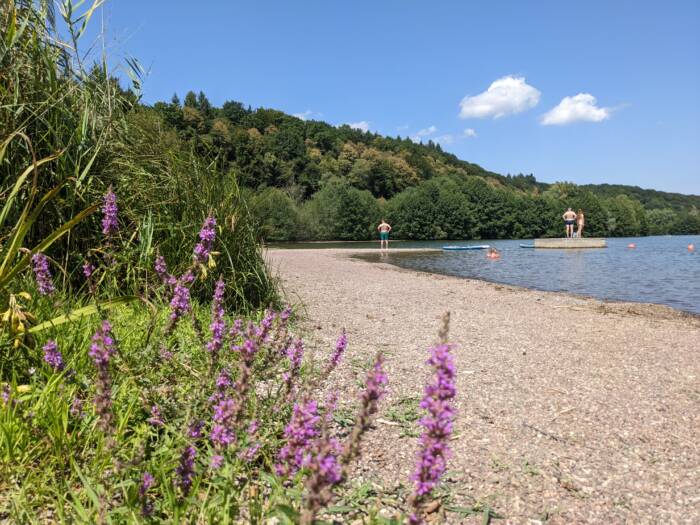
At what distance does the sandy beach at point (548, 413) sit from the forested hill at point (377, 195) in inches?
1740

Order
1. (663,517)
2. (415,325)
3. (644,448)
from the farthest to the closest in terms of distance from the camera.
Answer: (415,325)
(644,448)
(663,517)

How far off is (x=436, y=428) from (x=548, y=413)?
2.82 m

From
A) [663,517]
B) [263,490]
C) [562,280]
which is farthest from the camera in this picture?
[562,280]

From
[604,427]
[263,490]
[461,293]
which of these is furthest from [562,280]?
[263,490]

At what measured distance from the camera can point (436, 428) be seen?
44.2 inches

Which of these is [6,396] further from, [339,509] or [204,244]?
[339,509]

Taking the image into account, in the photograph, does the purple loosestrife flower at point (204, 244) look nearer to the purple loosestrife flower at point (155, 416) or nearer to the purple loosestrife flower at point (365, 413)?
the purple loosestrife flower at point (155, 416)

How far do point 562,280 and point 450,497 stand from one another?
16.5 m

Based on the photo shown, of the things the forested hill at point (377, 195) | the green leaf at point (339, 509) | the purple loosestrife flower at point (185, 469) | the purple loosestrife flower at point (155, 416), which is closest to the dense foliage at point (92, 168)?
the purple loosestrife flower at point (155, 416)

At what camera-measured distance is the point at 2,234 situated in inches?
128

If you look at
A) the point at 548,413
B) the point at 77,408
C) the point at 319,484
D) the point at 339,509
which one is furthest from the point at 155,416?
the point at 548,413

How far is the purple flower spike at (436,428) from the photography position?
1117 mm

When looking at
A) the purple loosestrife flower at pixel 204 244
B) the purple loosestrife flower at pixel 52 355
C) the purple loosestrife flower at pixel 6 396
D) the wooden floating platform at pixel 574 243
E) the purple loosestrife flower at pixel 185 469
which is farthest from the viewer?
the wooden floating platform at pixel 574 243

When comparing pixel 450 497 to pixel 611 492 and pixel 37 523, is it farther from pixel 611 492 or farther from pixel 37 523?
pixel 37 523
